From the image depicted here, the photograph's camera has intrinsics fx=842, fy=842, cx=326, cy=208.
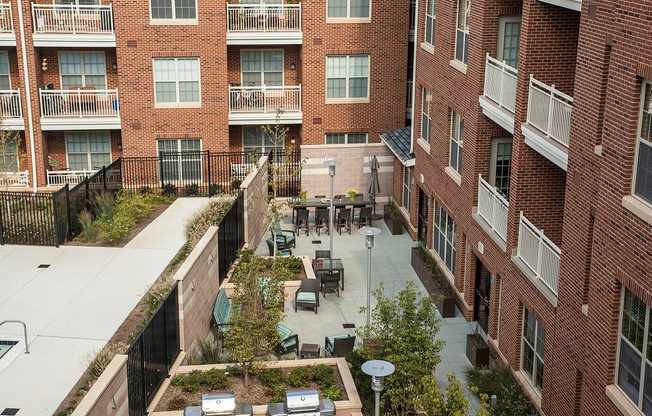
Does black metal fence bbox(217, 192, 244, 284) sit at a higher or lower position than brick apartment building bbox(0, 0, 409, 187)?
lower

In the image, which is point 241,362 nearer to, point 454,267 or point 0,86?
point 454,267

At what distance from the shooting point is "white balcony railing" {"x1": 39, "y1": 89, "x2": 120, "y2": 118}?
108 feet

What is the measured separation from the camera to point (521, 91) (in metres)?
18.5

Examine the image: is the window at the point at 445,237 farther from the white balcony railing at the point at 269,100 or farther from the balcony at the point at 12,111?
the balcony at the point at 12,111

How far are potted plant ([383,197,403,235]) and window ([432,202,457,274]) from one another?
3.43m

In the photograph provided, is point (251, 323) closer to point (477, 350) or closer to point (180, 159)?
point (477, 350)

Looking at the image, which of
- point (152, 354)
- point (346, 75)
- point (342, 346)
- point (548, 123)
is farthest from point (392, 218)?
point (152, 354)

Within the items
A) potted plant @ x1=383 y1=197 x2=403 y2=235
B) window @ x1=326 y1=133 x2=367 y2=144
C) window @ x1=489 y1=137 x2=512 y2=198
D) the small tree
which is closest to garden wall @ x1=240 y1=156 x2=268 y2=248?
potted plant @ x1=383 y1=197 x2=403 y2=235

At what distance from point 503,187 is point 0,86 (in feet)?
71.4

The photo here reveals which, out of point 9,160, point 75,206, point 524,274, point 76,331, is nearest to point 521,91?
point 524,274

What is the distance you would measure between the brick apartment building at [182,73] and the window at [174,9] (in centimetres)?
4

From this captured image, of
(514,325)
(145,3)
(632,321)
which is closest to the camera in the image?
(632,321)

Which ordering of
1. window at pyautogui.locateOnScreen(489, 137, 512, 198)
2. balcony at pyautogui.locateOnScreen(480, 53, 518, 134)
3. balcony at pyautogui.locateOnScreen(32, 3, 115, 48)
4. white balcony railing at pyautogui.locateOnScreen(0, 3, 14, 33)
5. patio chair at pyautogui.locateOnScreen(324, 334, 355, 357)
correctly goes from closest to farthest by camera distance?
balcony at pyautogui.locateOnScreen(480, 53, 518, 134), patio chair at pyautogui.locateOnScreen(324, 334, 355, 357), window at pyautogui.locateOnScreen(489, 137, 512, 198), white balcony railing at pyautogui.locateOnScreen(0, 3, 14, 33), balcony at pyautogui.locateOnScreen(32, 3, 115, 48)

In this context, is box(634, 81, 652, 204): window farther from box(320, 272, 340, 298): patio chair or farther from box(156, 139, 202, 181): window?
box(156, 139, 202, 181): window
